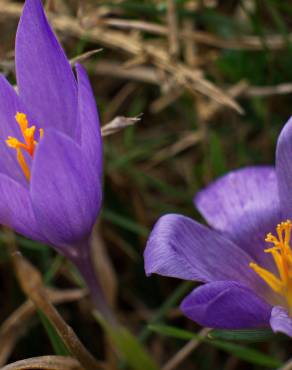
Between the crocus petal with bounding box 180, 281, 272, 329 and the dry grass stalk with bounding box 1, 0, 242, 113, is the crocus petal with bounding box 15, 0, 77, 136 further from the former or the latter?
the dry grass stalk with bounding box 1, 0, 242, 113

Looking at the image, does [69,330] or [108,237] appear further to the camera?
[108,237]

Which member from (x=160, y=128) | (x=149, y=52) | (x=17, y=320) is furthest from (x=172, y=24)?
(x=17, y=320)

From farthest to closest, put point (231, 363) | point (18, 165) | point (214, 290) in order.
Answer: point (231, 363) < point (18, 165) < point (214, 290)

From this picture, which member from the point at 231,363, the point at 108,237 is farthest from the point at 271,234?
the point at 108,237

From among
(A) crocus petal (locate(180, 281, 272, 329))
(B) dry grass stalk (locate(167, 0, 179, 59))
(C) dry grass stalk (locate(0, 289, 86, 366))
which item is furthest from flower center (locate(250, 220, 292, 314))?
(B) dry grass stalk (locate(167, 0, 179, 59))

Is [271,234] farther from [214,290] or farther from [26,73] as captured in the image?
[26,73]

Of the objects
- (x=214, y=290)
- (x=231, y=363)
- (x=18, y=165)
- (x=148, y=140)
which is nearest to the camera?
(x=214, y=290)
